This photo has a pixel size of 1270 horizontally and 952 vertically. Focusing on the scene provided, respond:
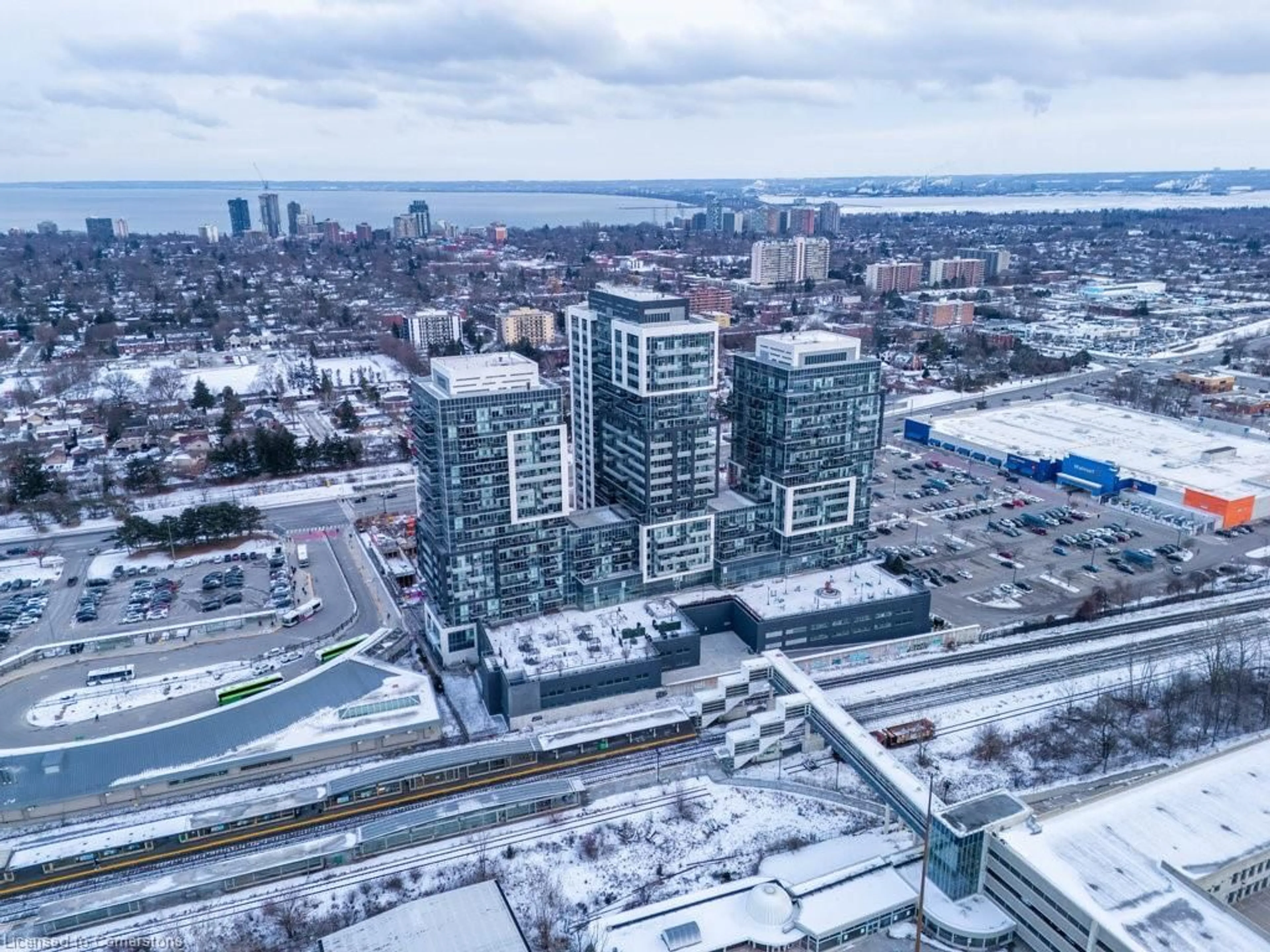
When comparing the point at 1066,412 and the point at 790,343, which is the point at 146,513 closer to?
the point at 790,343

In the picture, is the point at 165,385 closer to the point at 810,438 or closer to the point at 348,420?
the point at 348,420

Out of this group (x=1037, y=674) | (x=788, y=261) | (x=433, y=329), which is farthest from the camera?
(x=788, y=261)

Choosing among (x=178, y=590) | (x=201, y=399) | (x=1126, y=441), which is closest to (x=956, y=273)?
(x=1126, y=441)

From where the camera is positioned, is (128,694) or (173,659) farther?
(173,659)

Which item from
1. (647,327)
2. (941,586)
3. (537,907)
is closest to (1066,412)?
(941,586)

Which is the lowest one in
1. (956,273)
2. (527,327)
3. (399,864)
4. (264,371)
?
(399,864)

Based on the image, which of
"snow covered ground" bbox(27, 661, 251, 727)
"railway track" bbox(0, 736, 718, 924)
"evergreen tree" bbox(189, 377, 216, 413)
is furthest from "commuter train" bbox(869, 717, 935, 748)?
"evergreen tree" bbox(189, 377, 216, 413)
